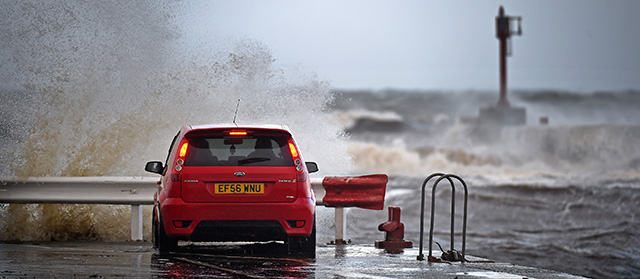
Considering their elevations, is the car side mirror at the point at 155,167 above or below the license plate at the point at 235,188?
above

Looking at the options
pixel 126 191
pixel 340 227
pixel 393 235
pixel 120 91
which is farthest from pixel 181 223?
pixel 120 91

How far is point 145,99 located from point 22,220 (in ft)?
25.4

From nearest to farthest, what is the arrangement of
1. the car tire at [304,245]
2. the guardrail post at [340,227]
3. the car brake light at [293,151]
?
the car brake light at [293,151], the car tire at [304,245], the guardrail post at [340,227]

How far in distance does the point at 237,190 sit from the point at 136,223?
10.8 ft

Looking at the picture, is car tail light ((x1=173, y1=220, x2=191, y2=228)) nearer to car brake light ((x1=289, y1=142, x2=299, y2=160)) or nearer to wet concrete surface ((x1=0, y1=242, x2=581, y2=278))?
wet concrete surface ((x1=0, y1=242, x2=581, y2=278))

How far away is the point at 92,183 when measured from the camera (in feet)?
44.5

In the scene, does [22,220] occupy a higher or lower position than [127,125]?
lower

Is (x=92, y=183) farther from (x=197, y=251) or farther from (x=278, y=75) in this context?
(x=278, y=75)

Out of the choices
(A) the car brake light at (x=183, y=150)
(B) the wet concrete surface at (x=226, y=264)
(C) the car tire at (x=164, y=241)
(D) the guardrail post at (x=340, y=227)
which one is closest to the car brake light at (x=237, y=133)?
(A) the car brake light at (x=183, y=150)

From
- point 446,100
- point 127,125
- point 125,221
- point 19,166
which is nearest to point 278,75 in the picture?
point 127,125

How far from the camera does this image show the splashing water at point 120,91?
18.8 metres

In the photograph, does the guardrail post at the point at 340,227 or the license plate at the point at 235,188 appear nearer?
the license plate at the point at 235,188

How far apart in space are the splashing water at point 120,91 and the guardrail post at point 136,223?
1432 millimetres

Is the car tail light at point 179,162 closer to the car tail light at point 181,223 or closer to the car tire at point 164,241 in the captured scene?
the car tail light at point 181,223
